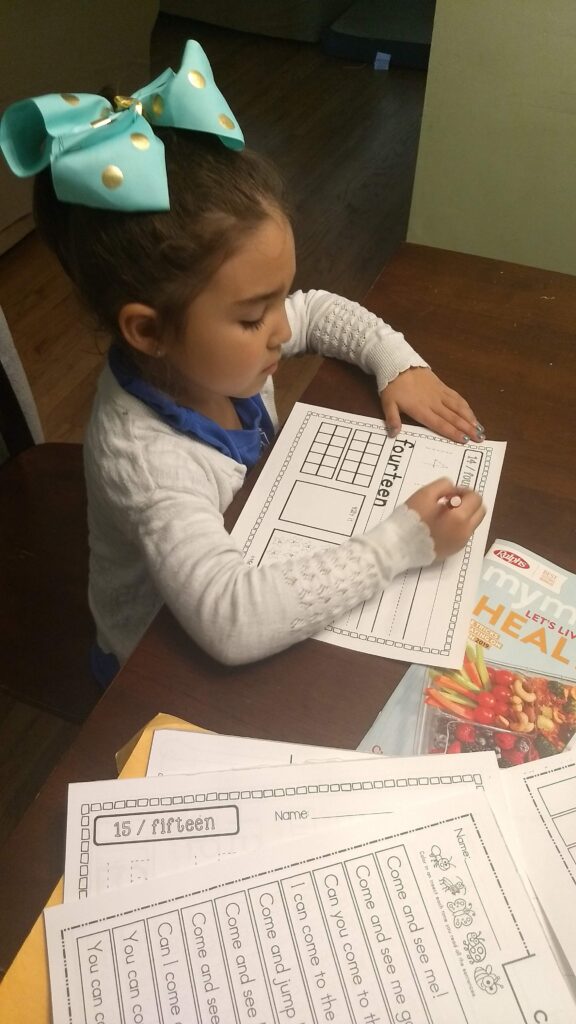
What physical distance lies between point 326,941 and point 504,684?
0.22 metres

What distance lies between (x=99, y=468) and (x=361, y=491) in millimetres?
240

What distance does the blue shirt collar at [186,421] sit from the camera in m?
0.68

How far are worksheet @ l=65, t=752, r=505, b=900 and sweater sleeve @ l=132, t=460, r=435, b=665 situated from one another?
10 centimetres

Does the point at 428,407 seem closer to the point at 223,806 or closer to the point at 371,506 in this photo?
the point at 371,506

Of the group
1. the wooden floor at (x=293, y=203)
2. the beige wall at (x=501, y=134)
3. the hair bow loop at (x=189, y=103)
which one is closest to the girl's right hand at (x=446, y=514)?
the hair bow loop at (x=189, y=103)

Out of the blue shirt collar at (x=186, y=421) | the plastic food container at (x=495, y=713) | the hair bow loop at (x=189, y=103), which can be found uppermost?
the hair bow loop at (x=189, y=103)

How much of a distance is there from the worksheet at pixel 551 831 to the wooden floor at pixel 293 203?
90 centimetres

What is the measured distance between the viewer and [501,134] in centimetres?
147

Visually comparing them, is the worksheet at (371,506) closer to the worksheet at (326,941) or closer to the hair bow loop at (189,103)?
the worksheet at (326,941)

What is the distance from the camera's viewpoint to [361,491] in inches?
27.6

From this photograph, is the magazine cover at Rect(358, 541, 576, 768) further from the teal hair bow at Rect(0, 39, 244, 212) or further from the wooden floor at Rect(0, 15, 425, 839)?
the wooden floor at Rect(0, 15, 425, 839)

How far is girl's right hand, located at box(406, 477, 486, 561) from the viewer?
625mm

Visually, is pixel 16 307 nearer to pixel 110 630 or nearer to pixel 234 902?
pixel 110 630

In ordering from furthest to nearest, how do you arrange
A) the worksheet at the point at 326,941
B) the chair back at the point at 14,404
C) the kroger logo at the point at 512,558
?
the chair back at the point at 14,404 < the kroger logo at the point at 512,558 < the worksheet at the point at 326,941
